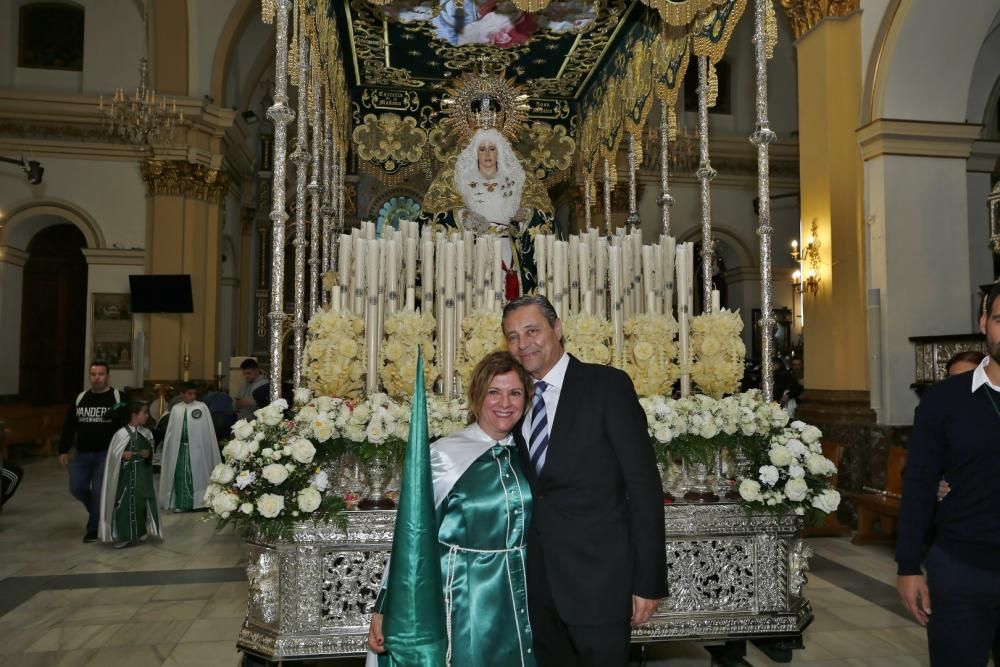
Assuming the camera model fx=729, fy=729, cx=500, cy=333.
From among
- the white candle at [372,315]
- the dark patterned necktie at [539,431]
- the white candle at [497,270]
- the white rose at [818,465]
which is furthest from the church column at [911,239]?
the dark patterned necktie at [539,431]

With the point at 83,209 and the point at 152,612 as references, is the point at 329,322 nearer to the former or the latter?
the point at 152,612

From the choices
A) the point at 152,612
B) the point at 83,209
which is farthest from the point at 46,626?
the point at 83,209

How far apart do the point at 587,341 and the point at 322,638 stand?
2.35 meters

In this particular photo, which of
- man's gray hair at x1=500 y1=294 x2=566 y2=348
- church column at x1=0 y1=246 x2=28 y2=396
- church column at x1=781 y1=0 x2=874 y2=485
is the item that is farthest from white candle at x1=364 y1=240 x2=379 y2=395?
church column at x1=0 y1=246 x2=28 y2=396

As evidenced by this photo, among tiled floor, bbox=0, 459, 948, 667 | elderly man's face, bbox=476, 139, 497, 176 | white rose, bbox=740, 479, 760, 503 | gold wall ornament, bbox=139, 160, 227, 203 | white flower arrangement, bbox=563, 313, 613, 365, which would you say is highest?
gold wall ornament, bbox=139, 160, 227, 203

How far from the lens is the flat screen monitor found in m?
14.5

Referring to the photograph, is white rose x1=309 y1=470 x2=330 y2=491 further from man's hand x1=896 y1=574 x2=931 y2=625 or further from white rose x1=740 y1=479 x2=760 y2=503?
man's hand x1=896 y1=574 x2=931 y2=625

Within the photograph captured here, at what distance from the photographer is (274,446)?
13.4 ft

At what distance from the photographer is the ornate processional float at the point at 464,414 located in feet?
13.3

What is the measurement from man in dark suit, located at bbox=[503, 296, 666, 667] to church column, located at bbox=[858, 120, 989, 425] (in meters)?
7.79

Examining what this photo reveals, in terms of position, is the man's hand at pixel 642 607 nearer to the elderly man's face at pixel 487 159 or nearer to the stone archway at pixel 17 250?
the elderly man's face at pixel 487 159

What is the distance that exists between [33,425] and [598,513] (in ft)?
50.0

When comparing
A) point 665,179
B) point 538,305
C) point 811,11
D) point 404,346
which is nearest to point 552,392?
point 538,305

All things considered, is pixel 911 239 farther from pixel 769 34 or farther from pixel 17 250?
pixel 17 250
